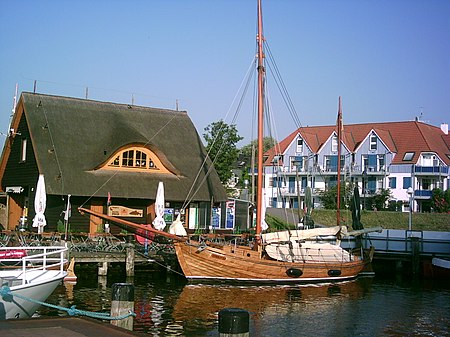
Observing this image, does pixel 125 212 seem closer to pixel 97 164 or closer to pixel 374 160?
pixel 97 164

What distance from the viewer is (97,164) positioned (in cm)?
3419

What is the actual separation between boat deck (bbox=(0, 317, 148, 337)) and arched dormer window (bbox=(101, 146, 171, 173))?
25102mm

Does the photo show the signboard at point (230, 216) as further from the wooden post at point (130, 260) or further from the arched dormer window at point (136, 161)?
the wooden post at point (130, 260)

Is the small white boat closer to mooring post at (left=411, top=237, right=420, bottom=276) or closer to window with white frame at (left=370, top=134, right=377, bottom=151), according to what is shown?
mooring post at (left=411, top=237, right=420, bottom=276)

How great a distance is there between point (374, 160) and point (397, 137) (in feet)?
12.8

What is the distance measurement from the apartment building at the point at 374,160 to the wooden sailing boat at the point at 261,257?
2833cm

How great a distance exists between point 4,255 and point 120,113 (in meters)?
22.0

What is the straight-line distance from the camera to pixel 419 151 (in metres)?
61.9

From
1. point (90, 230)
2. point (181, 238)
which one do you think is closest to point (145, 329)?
point (181, 238)

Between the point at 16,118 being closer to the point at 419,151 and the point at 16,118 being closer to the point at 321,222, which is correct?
the point at 321,222

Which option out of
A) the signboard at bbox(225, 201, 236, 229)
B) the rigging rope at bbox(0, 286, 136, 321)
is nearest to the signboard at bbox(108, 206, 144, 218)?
the signboard at bbox(225, 201, 236, 229)

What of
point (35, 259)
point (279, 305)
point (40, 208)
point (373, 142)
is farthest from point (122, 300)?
point (373, 142)

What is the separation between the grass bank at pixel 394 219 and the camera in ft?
169

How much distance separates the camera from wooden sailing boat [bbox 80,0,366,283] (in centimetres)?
2684
